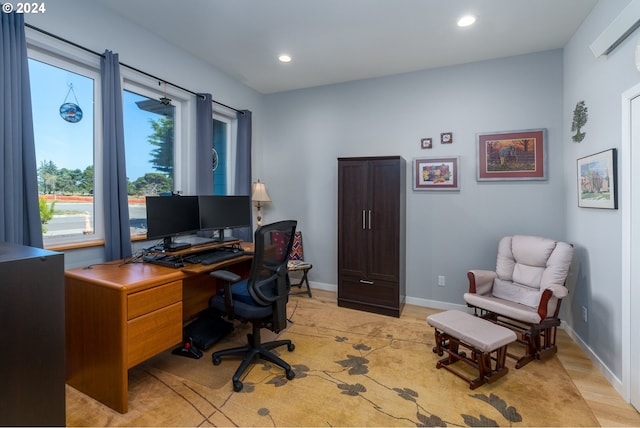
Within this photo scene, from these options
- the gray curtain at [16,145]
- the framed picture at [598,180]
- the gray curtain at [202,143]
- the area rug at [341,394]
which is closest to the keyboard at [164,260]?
the gray curtain at [16,145]

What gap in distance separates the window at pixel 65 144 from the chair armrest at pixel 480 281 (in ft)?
11.0

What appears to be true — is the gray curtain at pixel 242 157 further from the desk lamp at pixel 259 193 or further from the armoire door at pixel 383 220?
the armoire door at pixel 383 220

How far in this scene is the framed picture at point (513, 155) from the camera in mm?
3105

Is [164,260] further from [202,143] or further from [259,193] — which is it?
[259,193]

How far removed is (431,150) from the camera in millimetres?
3557

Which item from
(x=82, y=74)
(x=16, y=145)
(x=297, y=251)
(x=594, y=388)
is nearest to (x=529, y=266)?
(x=594, y=388)

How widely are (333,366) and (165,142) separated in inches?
109

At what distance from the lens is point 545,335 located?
97.7 inches

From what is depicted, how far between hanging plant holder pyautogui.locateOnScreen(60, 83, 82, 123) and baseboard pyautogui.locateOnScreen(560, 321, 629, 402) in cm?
Result: 446

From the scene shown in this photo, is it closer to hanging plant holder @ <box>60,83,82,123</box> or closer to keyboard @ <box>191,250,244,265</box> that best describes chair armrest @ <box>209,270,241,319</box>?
keyboard @ <box>191,250,244,265</box>

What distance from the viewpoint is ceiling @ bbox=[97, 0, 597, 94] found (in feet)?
7.90

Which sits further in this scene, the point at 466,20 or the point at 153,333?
the point at 466,20

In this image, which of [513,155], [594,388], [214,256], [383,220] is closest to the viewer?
[594,388]

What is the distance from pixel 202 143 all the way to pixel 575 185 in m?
3.78
